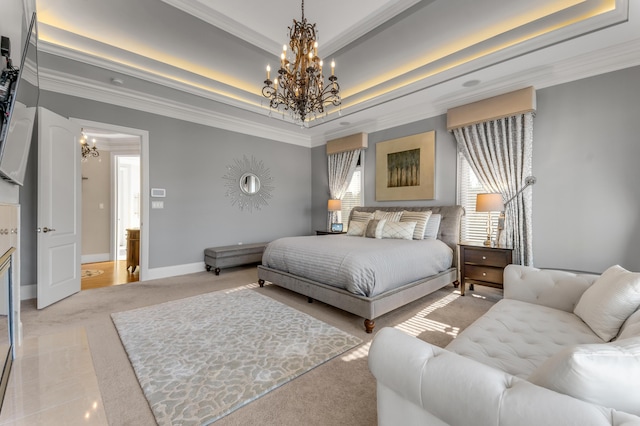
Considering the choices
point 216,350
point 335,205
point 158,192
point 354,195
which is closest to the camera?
point 216,350

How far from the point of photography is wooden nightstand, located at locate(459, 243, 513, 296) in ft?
11.1

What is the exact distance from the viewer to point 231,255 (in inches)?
193

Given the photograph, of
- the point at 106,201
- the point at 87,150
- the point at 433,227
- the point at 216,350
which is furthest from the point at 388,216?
the point at 106,201

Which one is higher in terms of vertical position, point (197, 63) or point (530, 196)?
point (197, 63)

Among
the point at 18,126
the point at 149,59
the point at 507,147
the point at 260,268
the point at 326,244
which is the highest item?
the point at 149,59

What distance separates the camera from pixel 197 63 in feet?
12.7

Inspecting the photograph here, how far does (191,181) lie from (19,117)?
2.94 metres

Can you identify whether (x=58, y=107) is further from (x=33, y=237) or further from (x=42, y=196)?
(x=33, y=237)

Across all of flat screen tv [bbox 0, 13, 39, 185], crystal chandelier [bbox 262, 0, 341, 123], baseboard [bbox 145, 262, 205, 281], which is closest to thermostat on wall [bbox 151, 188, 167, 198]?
baseboard [bbox 145, 262, 205, 281]

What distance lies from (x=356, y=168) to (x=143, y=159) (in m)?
3.95

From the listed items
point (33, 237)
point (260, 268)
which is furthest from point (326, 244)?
point (33, 237)

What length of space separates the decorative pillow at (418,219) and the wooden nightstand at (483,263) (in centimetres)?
57

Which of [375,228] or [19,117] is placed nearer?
[19,117]

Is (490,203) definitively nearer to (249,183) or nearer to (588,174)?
(588,174)
